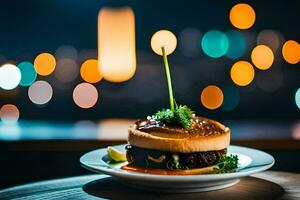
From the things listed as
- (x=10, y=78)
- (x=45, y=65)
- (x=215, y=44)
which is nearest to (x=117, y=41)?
(x=10, y=78)

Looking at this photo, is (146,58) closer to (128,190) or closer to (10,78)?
(10,78)

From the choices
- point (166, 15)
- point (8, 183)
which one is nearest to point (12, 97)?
point (166, 15)

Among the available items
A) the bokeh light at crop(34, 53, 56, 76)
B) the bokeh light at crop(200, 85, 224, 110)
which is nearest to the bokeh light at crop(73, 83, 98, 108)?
the bokeh light at crop(34, 53, 56, 76)

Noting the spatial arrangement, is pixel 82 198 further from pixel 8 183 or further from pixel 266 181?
pixel 8 183

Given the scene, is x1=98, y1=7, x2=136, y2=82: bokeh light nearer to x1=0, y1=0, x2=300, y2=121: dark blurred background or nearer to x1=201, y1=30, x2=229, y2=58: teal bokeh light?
x1=0, y1=0, x2=300, y2=121: dark blurred background

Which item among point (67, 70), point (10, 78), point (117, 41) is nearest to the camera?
point (117, 41)
